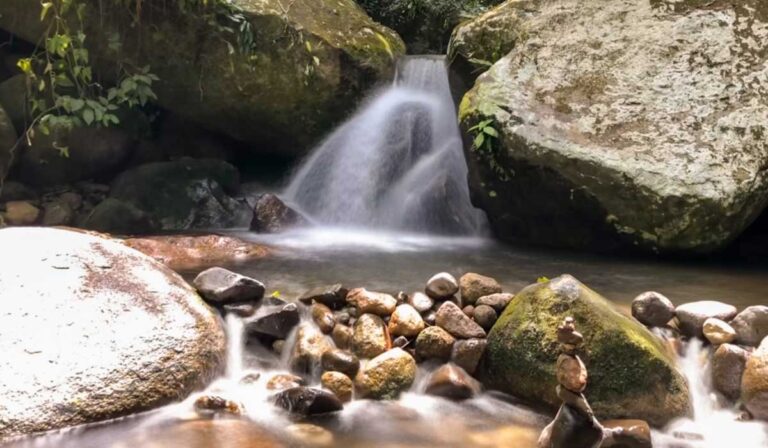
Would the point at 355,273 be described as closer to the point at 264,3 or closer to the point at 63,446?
the point at 63,446

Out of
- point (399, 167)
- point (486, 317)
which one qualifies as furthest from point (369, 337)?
point (399, 167)

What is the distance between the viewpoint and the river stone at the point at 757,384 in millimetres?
3250

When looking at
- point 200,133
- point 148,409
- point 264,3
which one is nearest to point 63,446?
point 148,409

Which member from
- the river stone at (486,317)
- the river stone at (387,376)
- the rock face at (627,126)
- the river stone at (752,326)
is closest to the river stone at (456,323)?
the river stone at (486,317)

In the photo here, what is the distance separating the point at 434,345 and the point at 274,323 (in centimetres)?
105

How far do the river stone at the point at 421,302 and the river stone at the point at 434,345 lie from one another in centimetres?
28

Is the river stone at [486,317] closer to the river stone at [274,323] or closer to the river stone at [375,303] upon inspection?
the river stone at [375,303]

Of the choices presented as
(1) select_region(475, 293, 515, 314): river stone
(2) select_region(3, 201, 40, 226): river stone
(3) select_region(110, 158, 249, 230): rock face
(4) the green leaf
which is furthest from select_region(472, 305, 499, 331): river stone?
(2) select_region(3, 201, 40, 226): river stone

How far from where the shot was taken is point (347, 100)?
912 cm

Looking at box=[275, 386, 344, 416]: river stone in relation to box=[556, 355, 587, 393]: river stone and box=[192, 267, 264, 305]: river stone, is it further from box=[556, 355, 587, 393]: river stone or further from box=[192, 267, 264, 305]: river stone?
box=[556, 355, 587, 393]: river stone

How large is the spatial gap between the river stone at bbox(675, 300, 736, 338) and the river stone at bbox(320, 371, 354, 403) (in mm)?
2101

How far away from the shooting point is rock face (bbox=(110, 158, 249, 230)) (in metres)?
8.37

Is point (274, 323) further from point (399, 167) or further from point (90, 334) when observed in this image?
point (399, 167)

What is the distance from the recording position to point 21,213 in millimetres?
7742
